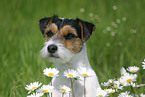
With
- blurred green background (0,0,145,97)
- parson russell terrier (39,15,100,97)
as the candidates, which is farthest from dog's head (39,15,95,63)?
blurred green background (0,0,145,97)

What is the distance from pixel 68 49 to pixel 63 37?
0.21 meters

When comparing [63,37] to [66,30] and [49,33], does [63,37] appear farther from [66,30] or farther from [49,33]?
[49,33]

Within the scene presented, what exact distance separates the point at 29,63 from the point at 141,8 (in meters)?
4.64

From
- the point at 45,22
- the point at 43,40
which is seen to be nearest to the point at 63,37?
the point at 45,22

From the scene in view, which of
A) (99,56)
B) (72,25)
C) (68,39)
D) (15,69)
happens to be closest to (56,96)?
(68,39)

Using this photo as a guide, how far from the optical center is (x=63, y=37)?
3.24 m

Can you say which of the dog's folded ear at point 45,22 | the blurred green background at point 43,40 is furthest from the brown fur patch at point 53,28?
the blurred green background at point 43,40

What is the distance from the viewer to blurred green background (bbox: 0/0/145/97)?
441 centimetres

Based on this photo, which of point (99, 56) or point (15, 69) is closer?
point (15, 69)

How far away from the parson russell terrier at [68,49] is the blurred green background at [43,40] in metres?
0.54

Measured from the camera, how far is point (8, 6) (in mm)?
7941

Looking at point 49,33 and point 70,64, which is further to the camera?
point 49,33

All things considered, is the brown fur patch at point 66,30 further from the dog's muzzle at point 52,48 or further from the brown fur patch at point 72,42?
the dog's muzzle at point 52,48

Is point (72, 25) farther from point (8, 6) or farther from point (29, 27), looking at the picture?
point (8, 6)
